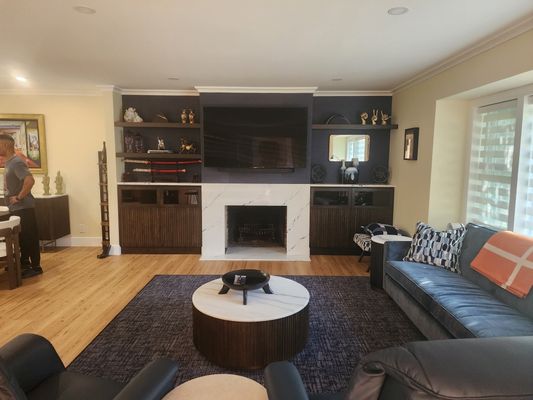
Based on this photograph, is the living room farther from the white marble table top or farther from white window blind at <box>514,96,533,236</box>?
the white marble table top

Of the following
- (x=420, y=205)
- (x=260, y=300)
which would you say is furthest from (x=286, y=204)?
(x=260, y=300)

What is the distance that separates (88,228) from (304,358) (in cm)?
455

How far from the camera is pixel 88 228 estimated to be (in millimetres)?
5742

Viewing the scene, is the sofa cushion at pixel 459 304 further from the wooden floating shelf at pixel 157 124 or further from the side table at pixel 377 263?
the wooden floating shelf at pixel 157 124

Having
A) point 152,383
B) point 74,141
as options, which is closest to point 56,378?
point 152,383

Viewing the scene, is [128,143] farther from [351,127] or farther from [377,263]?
[377,263]

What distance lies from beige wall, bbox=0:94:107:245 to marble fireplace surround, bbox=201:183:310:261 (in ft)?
6.38

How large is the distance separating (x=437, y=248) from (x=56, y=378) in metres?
3.15

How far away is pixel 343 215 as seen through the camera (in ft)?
17.3

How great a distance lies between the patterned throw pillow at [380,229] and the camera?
4742 mm

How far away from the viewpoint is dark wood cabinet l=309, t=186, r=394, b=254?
5254 mm

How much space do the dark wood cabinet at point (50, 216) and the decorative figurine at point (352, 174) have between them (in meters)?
4.42

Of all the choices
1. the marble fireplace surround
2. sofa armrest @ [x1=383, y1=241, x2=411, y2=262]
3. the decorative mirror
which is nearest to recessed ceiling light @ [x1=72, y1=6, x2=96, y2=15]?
the marble fireplace surround

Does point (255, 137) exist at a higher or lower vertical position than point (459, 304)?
higher
